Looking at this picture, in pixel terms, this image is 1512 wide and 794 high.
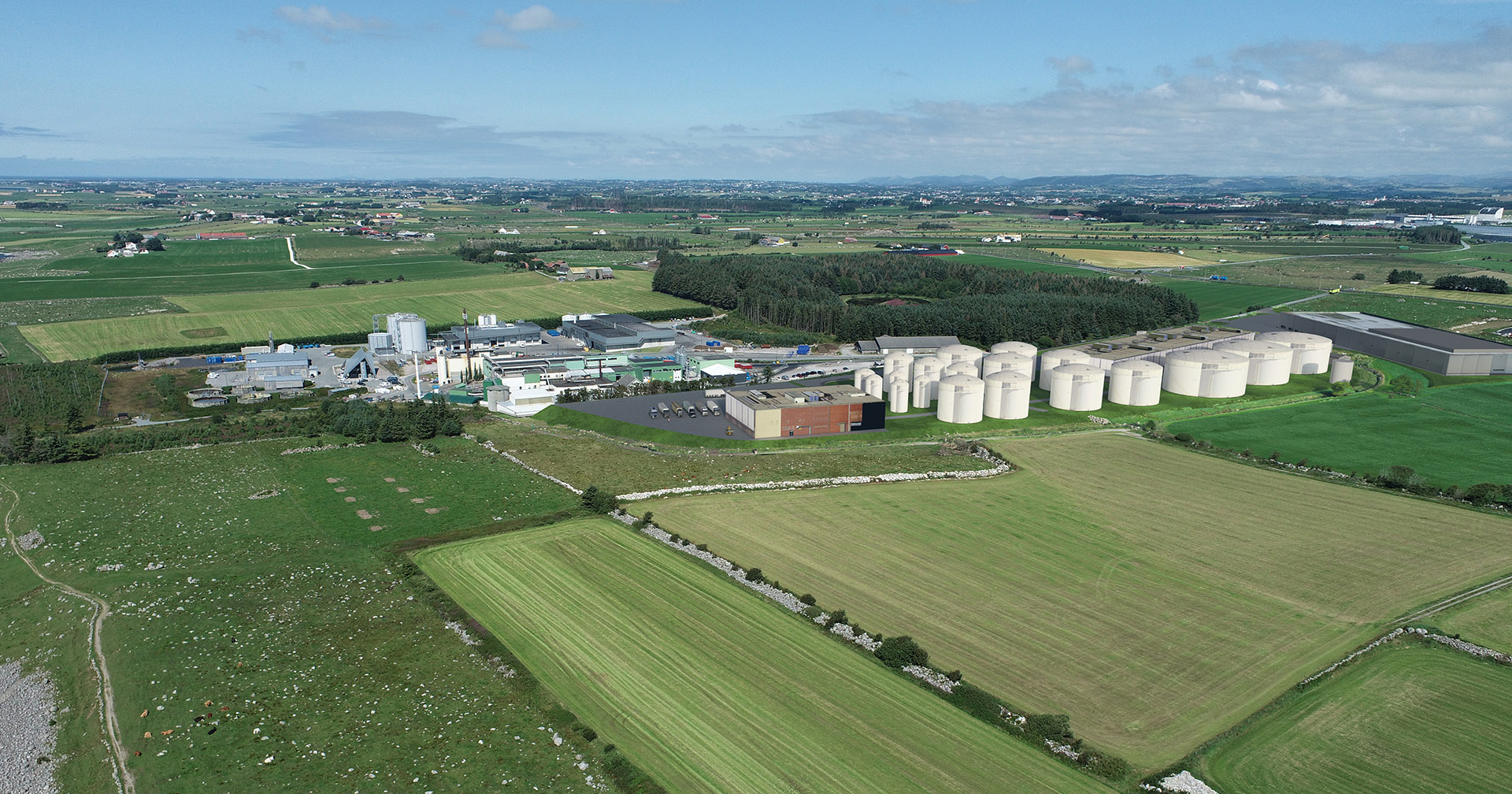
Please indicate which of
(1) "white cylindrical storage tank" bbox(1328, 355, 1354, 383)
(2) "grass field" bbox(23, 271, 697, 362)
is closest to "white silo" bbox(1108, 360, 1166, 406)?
(1) "white cylindrical storage tank" bbox(1328, 355, 1354, 383)

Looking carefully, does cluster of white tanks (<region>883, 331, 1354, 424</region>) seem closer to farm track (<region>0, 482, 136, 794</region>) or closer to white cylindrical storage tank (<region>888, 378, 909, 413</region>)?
white cylindrical storage tank (<region>888, 378, 909, 413</region>)

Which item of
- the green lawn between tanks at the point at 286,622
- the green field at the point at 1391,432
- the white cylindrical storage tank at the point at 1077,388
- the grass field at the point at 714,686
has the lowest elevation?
the green lawn between tanks at the point at 286,622

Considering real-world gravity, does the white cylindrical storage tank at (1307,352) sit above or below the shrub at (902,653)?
above

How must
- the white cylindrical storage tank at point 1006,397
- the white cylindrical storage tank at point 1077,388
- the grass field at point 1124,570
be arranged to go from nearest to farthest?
the grass field at point 1124,570, the white cylindrical storage tank at point 1006,397, the white cylindrical storage tank at point 1077,388

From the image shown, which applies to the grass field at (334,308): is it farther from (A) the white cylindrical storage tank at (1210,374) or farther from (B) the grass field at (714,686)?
(B) the grass field at (714,686)

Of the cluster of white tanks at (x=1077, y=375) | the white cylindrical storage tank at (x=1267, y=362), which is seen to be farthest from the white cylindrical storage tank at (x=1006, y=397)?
the white cylindrical storage tank at (x=1267, y=362)

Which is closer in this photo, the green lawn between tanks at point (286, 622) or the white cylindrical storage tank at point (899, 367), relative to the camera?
the green lawn between tanks at point (286, 622)

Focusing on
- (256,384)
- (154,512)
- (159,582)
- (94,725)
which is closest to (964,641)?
(94,725)

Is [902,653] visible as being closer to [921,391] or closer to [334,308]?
[921,391]
